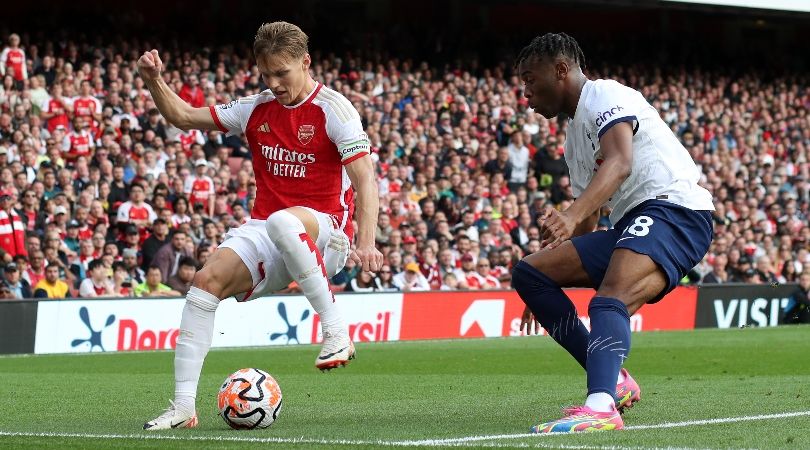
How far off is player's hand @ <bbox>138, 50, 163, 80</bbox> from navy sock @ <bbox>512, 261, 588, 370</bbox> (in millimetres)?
2411

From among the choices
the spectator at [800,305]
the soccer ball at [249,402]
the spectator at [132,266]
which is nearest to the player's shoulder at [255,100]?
the soccer ball at [249,402]

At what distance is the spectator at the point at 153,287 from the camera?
1791 cm

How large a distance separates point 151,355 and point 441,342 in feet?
15.1

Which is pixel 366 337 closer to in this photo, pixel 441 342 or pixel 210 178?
pixel 441 342

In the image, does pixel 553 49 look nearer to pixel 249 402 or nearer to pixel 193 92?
pixel 249 402

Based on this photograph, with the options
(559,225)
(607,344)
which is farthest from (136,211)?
(559,225)

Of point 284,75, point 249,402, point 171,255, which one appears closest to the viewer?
point 249,402

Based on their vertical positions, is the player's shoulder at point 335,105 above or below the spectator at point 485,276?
above

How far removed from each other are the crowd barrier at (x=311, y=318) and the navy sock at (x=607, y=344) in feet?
29.9

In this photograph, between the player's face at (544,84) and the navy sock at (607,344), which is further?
the player's face at (544,84)

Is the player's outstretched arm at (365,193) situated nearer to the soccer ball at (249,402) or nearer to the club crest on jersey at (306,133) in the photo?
the club crest on jersey at (306,133)

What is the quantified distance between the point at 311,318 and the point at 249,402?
39.6 ft

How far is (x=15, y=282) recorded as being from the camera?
1695 cm

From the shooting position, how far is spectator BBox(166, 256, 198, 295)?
18.1 m
